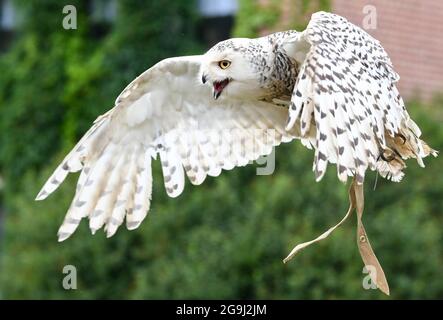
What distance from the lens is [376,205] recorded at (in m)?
9.41

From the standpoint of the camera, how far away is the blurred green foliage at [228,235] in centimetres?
896

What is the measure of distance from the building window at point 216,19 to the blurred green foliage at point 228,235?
17cm

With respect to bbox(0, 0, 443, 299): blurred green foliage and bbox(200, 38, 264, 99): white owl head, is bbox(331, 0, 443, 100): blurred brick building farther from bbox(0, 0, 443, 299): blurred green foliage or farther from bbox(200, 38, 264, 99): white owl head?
bbox(200, 38, 264, 99): white owl head

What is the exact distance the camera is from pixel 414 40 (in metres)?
10.6

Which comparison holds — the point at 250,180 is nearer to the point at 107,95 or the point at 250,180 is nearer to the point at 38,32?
the point at 107,95

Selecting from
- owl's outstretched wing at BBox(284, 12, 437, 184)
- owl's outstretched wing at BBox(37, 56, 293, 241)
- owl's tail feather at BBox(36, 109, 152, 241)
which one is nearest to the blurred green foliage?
owl's outstretched wing at BBox(37, 56, 293, 241)

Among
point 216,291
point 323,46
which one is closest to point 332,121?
point 323,46

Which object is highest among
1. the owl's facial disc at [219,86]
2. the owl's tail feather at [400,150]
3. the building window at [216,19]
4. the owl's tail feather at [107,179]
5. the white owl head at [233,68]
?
the white owl head at [233,68]

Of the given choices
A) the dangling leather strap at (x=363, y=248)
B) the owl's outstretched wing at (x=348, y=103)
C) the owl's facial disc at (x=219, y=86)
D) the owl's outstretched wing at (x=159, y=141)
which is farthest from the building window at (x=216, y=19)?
the dangling leather strap at (x=363, y=248)

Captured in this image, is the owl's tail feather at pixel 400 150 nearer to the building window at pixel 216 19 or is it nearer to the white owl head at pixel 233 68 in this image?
the white owl head at pixel 233 68

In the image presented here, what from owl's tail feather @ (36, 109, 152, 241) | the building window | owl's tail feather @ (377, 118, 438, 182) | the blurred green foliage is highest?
owl's tail feather @ (377, 118, 438, 182)

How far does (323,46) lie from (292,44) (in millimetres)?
466

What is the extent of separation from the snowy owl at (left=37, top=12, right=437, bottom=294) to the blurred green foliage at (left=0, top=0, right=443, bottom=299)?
2.65 meters

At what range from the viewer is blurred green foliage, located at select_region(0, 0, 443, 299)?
29.4ft
